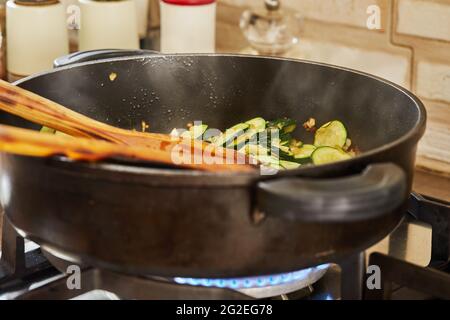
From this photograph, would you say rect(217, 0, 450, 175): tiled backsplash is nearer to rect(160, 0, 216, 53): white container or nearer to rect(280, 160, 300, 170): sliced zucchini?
rect(160, 0, 216, 53): white container

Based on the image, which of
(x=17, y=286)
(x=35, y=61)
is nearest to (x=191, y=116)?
(x=17, y=286)

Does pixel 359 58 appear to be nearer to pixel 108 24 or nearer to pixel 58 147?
pixel 108 24

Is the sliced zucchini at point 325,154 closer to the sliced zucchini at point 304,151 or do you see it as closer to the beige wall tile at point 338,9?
the sliced zucchini at point 304,151

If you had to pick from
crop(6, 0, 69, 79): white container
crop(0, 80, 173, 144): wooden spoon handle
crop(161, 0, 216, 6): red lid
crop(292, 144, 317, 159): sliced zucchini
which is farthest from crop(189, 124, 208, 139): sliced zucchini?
crop(6, 0, 69, 79): white container

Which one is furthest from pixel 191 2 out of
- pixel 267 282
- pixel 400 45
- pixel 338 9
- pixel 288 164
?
pixel 267 282

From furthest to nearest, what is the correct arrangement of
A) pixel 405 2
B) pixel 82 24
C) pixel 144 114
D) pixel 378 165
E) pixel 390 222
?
pixel 82 24 → pixel 405 2 → pixel 144 114 → pixel 390 222 → pixel 378 165
